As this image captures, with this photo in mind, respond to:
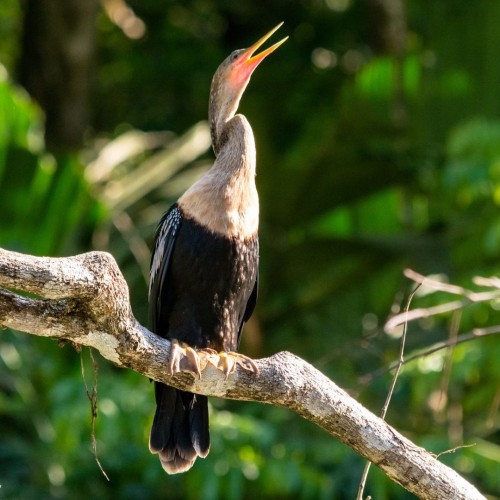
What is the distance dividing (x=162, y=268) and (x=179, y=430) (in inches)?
21.1

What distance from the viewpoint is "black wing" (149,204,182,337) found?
12.6 feet

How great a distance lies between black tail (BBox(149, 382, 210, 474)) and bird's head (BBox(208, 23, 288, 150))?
3.22 ft

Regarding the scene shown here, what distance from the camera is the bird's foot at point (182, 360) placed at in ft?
9.69

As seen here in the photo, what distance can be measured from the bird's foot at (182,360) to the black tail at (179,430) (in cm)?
67

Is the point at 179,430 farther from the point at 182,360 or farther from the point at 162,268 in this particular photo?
the point at 182,360

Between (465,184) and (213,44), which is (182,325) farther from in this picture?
(213,44)

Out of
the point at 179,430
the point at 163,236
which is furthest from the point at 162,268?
the point at 179,430

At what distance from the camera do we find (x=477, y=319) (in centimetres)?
571

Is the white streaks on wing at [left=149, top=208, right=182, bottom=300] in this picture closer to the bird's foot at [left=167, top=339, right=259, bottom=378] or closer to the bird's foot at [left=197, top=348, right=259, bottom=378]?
the bird's foot at [left=197, top=348, right=259, bottom=378]

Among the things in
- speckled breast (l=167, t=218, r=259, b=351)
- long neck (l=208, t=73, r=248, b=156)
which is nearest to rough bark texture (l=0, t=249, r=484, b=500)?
speckled breast (l=167, t=218, r=259, b=351)

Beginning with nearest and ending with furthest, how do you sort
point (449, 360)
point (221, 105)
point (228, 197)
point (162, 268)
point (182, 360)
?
point (182, 360), point (449, 360), point (228, 197), point (162, 268), point (221, 105)

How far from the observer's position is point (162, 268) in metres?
3.86

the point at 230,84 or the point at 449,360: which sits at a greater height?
the point at 230,84

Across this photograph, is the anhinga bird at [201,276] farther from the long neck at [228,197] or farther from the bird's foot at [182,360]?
the bird's foot at [182,360]
